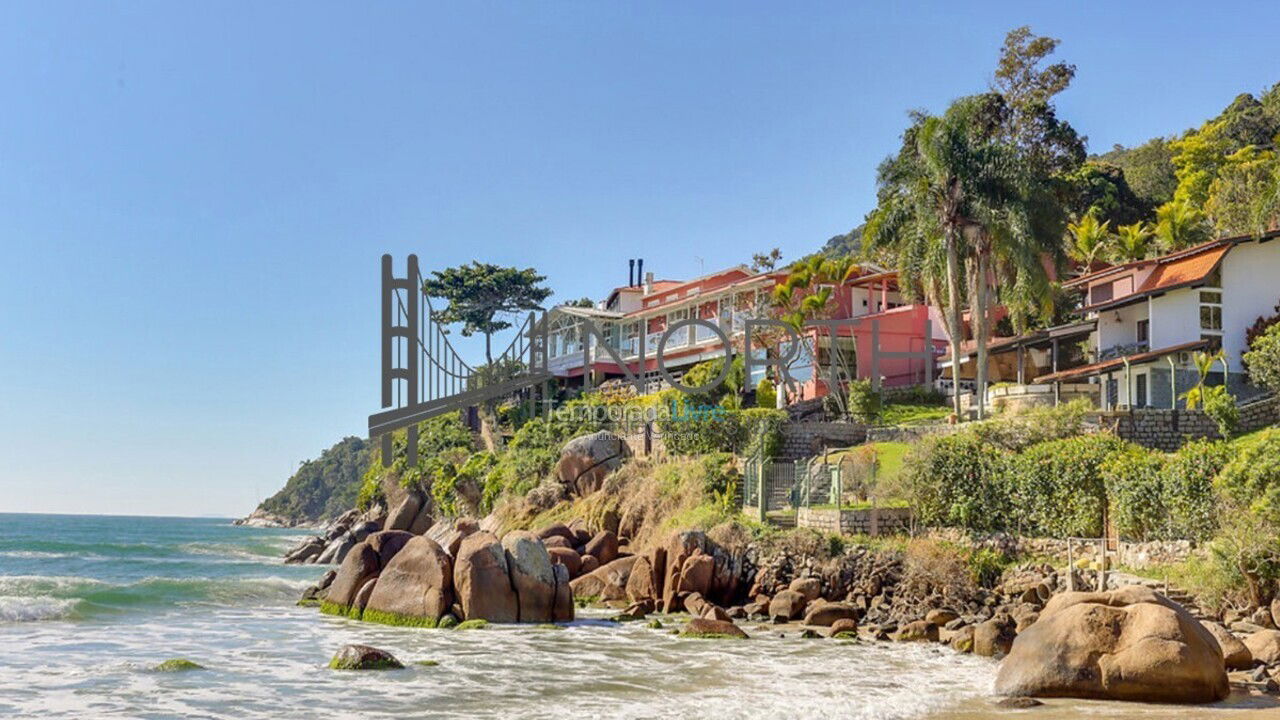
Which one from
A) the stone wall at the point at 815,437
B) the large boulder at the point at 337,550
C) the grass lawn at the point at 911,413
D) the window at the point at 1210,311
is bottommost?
the large boulder at the point at 337,550

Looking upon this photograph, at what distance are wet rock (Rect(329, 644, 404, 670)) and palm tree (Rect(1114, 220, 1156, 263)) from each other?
4497 centimetres

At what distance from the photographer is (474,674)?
68.6 feet

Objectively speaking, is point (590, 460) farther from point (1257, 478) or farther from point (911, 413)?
point (1257, 478)

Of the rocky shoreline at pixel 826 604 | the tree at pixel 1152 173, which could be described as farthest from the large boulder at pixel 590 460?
the tree at pixel 1152 173

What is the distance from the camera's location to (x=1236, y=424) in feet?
111

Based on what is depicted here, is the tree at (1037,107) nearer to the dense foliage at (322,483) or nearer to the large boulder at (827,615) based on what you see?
the large boulder at (827,615)

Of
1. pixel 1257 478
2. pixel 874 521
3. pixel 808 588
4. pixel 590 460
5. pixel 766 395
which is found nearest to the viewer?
pixel 1257 478

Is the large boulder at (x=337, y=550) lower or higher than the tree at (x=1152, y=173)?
lower

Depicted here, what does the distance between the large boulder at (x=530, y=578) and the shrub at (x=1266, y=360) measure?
72.0ft

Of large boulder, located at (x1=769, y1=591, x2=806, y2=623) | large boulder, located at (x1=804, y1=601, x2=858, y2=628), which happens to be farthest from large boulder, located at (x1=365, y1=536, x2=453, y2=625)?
large boulder, located at (x1=804, y1=601, x2=858, y2=628)

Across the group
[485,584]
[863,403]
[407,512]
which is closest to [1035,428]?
[863,403]

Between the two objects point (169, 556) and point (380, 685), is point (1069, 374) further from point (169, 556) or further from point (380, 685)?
point (169, 556)

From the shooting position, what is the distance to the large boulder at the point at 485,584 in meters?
27.6

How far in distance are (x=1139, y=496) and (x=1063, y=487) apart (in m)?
2.17
